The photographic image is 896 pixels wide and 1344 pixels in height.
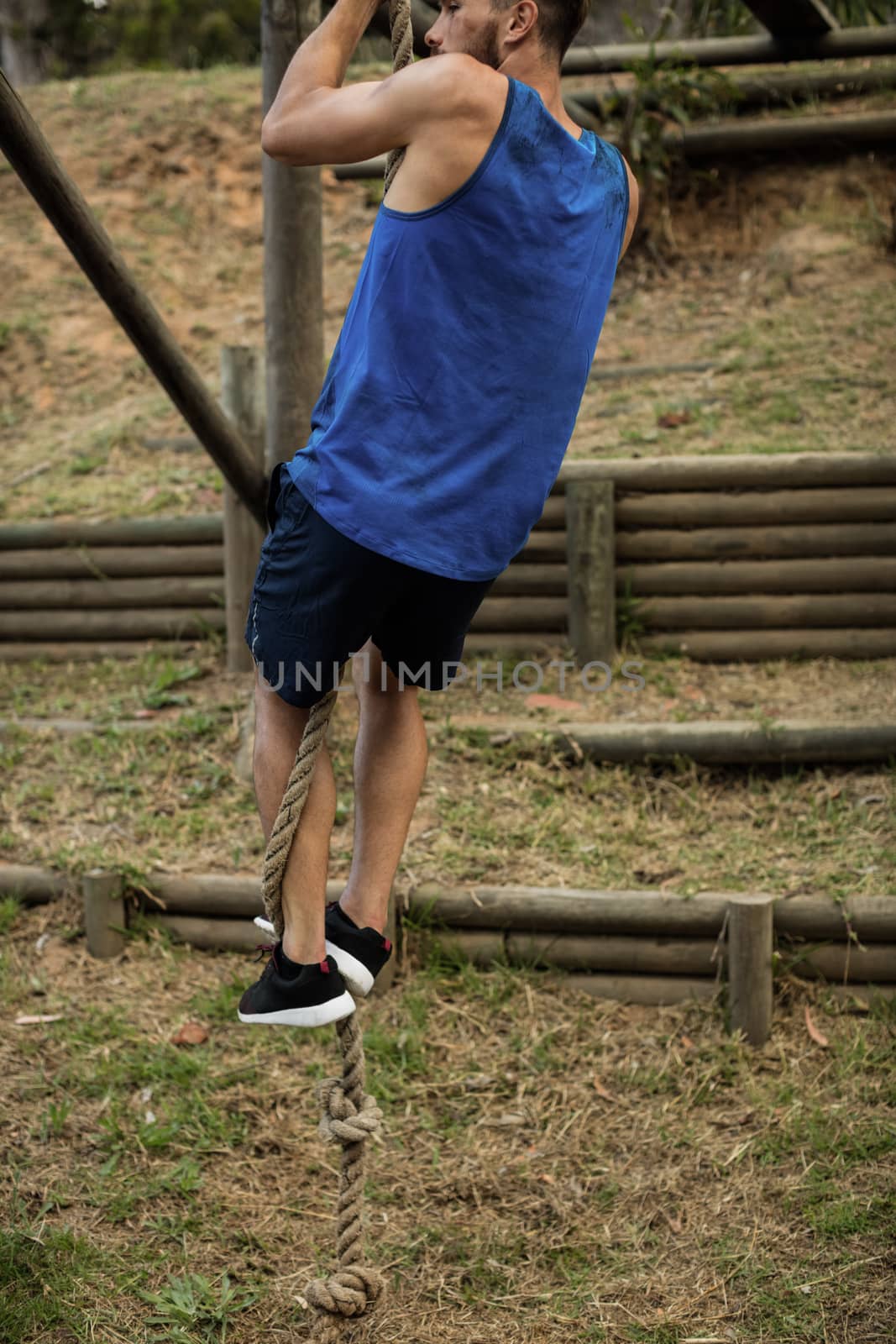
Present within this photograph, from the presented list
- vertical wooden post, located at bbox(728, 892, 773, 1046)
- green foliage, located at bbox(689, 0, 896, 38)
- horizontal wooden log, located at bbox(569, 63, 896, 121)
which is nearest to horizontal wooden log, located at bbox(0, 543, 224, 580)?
vertical wooden post, located at bbox(728, 892, 773, 1046)

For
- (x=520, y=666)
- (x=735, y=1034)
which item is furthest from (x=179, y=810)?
(x=735, y=1034)

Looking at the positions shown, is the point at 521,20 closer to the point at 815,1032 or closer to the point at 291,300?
the point at 291,300

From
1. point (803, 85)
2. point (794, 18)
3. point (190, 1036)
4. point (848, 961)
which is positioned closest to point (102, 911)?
point (190, 1036)

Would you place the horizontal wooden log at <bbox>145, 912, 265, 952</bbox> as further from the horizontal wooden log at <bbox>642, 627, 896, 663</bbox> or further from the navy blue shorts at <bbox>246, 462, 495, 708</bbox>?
the horizontal wooden log at <bbox>642, 627, 896, 663</bbox>

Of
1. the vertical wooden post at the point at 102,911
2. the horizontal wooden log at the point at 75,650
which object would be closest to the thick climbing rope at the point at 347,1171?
the vertical wooden post at the point at 102,911

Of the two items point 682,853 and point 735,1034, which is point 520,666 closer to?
point 682,853

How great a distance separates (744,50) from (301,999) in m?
5.93

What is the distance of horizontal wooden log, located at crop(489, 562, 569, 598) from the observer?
528 cm

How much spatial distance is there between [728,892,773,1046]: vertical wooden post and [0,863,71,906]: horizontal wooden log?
2224 mm

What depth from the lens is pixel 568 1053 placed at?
3.82 metres

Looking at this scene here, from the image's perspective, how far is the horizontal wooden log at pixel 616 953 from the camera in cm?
394

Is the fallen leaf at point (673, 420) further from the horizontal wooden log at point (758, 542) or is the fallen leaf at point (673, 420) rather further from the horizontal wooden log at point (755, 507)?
the horizontal wooden log at point (758, 542)

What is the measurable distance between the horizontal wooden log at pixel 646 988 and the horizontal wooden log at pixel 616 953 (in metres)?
0.02

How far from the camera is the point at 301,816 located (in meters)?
2.42
